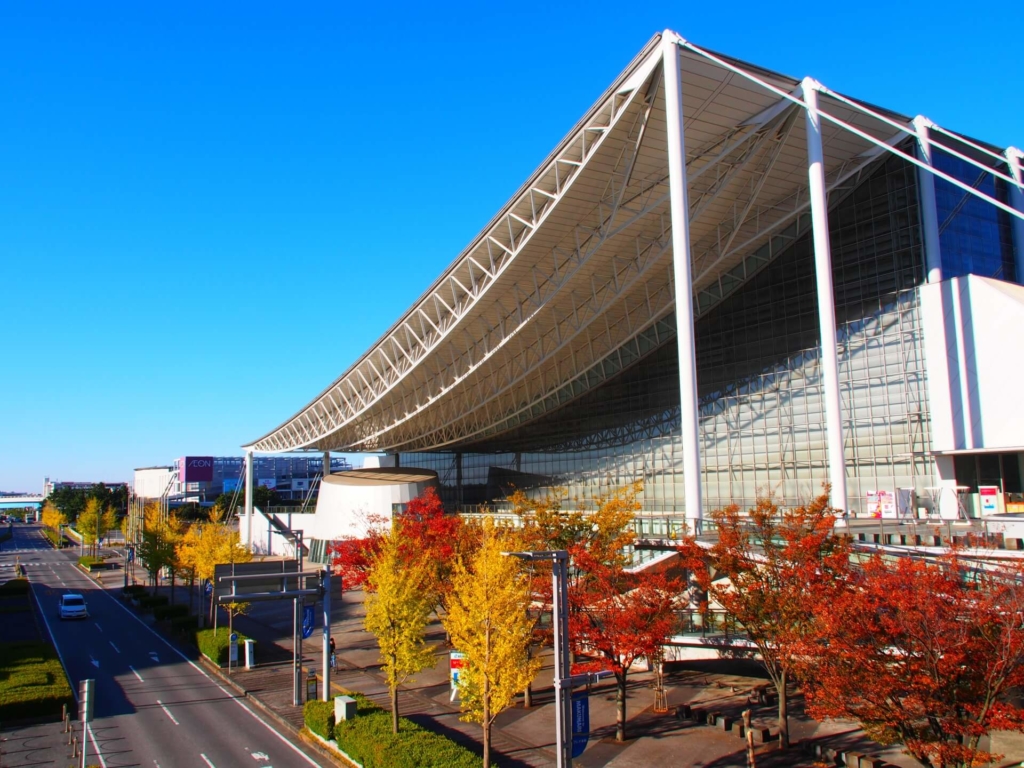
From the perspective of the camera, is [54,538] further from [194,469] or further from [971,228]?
[971,228]

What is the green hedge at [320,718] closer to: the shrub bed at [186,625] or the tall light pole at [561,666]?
the tall light pole at [561,666]

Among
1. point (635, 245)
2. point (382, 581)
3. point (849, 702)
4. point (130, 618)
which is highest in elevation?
point (635, 245)

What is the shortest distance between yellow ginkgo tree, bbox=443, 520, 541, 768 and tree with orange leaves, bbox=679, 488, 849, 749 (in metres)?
4.84

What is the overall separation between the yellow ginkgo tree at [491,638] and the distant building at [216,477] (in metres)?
96.8

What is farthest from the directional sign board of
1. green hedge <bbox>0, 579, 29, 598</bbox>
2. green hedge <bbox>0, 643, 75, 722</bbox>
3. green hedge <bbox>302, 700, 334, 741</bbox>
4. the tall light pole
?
green hedge <bbox>0, 579, 29, 598</bbox>

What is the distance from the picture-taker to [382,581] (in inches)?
776

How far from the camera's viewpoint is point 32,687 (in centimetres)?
2169

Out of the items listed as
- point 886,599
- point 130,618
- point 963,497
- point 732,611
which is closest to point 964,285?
point 963,497

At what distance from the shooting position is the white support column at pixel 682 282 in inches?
960

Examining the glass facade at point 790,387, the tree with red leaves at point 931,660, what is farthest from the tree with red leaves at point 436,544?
the glass facade at point 790,387

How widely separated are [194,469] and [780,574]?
117 meters

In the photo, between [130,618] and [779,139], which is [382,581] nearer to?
[779,139]

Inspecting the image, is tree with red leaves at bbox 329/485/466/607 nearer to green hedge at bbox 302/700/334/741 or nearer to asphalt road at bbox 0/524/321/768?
green hedge at bbox 302/700/334/741

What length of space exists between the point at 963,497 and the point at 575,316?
18.9 metres
